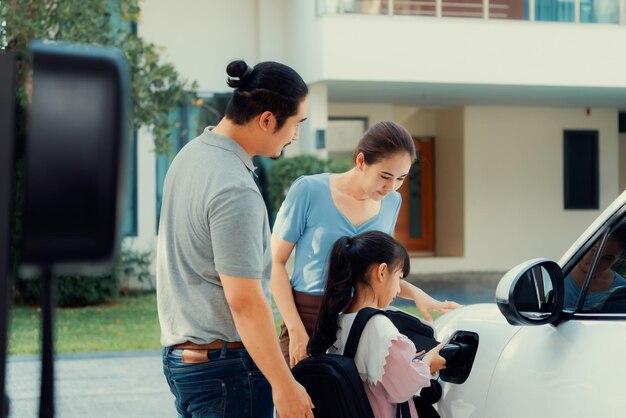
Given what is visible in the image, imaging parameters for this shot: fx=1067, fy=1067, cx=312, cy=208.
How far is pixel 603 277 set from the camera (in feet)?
9.03

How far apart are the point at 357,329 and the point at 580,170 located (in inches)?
714

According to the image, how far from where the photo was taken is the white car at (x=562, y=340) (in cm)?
252

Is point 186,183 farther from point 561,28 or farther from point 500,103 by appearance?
point 500,103

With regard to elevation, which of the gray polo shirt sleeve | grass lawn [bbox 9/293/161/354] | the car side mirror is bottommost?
grass lawn [bbox 9/293/161/354]

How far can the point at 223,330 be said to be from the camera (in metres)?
2.84

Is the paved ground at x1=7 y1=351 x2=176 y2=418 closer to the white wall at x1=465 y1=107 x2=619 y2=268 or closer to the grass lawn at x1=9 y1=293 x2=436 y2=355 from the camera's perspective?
the grass lawn at x1=9 y1=293 x2=436 y2=355

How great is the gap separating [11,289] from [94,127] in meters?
0.18

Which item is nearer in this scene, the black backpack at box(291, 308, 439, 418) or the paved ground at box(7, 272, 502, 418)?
the black backpack at box(291, 308, 439, 418)

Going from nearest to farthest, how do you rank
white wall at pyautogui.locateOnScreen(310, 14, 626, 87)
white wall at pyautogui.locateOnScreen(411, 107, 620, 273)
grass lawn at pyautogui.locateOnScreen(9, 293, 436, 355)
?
grass lawn at pyautogui.locateOnScreen(9, 293, 436, 355)
white wall at pyautogui.locateOnScreen(310, 14, 626, 87)
white wall at pyautogui.locateOnScreen(411, 107, 620, 273)

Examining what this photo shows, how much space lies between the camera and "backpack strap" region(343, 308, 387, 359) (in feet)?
10.8

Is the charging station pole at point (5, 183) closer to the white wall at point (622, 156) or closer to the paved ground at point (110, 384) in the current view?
the paved ground at point (110, 384)

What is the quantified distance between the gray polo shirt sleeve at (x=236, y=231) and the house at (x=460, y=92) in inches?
529

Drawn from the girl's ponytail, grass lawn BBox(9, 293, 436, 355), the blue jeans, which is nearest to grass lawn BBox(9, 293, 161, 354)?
grass lawn BBox(9, 293, 436, 355)

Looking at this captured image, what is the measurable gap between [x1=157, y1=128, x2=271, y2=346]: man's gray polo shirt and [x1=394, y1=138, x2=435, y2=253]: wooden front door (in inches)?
712
